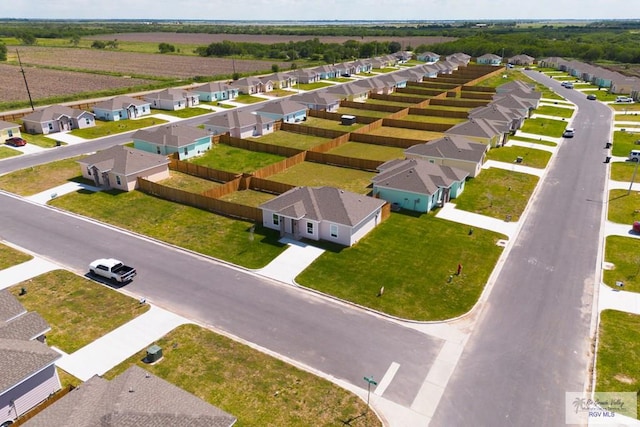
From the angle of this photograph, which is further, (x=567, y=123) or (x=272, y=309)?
(x=567, y=123)

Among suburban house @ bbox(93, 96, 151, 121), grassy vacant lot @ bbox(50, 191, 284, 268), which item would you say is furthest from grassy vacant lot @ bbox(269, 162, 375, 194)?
suburban house @ bbox(93, 96, 151, 121)

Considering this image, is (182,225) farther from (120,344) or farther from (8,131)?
(8,131)

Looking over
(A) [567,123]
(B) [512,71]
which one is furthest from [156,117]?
(B) [512,71]

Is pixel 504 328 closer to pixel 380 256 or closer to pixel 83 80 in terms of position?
pixel 380 256

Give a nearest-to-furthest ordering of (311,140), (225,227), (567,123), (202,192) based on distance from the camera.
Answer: (225,227) < (202,192) < (311,140) < (567,123)

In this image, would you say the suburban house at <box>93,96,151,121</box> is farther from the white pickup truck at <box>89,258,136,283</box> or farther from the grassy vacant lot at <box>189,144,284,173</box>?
the white pickup truck at <box>89,258,136,283</box>

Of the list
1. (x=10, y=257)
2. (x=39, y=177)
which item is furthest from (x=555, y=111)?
(x=10, y=257)

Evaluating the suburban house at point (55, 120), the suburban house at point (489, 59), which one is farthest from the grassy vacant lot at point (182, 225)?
the suburban house at point (489, 59)

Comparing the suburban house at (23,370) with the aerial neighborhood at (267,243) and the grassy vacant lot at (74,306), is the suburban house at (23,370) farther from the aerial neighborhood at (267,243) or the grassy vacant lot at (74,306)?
the grassy vacant lot at (74,306)
